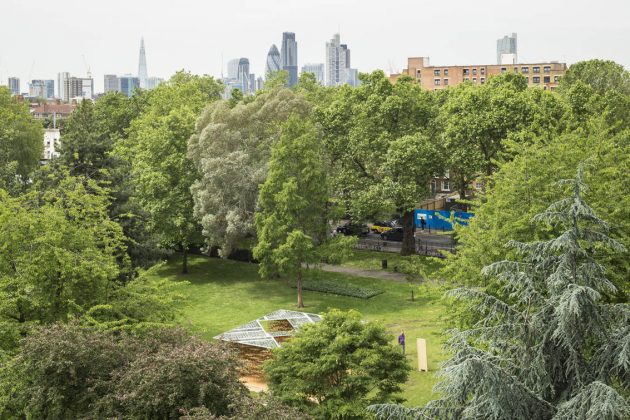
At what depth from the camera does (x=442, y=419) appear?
13.6 meters

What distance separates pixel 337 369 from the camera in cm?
1908

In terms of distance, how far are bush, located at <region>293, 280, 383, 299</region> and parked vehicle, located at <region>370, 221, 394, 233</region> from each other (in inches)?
631

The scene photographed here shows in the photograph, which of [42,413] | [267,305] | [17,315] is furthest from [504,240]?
[267,305]

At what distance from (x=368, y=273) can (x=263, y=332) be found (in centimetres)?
1338

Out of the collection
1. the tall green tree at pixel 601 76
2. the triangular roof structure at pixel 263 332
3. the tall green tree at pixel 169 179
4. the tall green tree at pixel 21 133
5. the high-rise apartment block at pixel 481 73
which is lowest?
the triangular roof structure at pixel 263 332

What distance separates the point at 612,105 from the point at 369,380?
39.2 metres

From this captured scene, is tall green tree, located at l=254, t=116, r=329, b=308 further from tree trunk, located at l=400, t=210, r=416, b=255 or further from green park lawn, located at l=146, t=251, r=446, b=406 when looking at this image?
tree trunk, located at l=400, t=210, r=416, b=255

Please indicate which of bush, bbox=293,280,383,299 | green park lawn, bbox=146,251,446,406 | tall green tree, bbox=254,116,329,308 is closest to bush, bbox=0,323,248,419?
green park lawn, bbox=146,251,446,406

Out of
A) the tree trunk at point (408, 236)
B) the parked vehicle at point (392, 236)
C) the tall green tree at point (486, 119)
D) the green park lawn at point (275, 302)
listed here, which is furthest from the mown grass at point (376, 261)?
the tall green tree at point (486, 119)

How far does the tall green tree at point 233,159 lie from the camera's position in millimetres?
39906

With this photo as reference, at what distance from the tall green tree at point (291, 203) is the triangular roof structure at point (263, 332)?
1.87 m

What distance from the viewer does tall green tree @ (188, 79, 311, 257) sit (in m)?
39.9

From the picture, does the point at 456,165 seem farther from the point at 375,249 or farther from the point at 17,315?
the point at 17,315

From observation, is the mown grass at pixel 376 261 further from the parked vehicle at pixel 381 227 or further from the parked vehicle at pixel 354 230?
the parked vehicle at pixel 381 227
